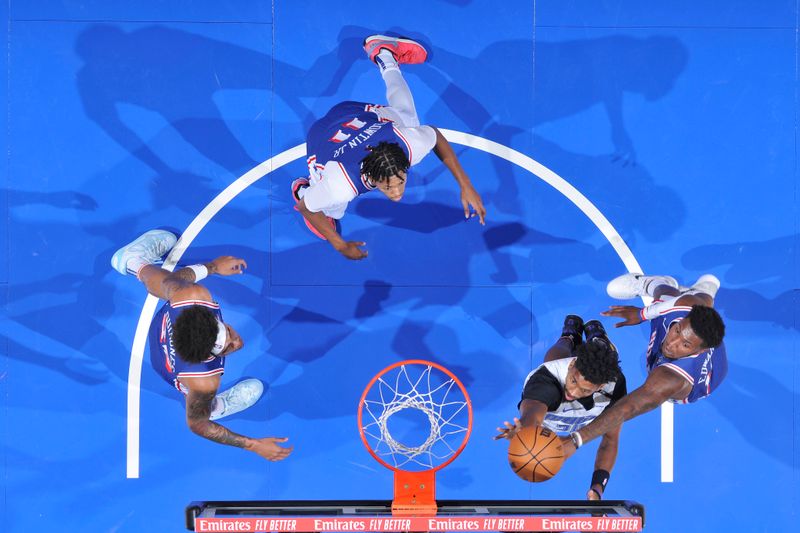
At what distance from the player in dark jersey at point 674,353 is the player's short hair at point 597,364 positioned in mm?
437

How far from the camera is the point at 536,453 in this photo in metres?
5.09

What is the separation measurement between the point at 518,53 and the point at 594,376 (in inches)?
127

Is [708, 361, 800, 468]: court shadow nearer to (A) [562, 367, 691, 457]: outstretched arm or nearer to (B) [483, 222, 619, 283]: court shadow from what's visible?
(A) [562, 367, 691, 457]: outstretched arm

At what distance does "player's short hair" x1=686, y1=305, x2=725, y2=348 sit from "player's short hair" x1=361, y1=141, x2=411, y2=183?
96.2 inches

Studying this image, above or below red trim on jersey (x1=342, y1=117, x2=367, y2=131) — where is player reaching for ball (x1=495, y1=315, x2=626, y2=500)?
below

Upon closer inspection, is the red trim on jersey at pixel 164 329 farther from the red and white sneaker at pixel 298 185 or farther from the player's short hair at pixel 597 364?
the player's short hair at pixel 597 364

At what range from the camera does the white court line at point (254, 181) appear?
653 cm

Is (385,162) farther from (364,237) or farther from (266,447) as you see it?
(266,447)

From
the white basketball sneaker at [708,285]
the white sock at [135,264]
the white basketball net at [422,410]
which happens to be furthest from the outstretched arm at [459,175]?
the white sock at [135,264]

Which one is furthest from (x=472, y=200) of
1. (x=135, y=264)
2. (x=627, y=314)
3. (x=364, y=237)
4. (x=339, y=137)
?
(x=135, y=264)

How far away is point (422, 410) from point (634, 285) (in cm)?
215

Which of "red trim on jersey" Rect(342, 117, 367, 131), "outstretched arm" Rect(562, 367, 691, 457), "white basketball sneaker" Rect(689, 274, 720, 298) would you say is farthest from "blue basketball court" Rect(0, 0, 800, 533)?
"outstretched arm" Rect(562, 367, 691, 457)

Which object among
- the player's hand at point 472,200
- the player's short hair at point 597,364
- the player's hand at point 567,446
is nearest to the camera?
the player's short hair at point 597,364

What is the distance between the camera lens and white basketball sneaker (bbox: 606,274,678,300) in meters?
5.98
